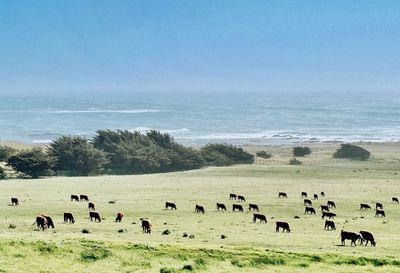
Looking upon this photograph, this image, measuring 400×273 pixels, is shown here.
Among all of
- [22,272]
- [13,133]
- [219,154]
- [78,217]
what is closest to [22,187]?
[78,217]

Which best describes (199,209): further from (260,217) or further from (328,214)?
(328,214)

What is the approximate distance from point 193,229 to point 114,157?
62.9 metres

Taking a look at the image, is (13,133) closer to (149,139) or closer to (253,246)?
(149,139)

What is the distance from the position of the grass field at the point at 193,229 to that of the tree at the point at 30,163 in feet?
35.9

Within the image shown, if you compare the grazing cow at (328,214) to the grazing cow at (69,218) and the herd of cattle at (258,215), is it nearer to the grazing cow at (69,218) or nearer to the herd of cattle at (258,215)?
the herd of cattle at (258,215)

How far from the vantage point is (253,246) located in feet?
115

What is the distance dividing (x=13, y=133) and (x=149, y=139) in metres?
86.8

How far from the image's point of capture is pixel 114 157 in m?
103

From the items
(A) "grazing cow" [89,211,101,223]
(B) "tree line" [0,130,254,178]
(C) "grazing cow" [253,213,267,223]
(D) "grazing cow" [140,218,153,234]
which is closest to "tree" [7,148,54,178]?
(B) "tree line" [0,130,254,178]

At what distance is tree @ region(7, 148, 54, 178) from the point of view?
84.5 metres

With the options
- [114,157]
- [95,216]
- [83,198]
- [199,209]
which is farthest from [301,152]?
A: [95,216]

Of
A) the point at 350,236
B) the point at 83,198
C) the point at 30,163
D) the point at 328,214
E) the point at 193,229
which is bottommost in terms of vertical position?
the point at 193,229

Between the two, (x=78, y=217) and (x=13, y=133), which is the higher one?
(x=13, y=133)

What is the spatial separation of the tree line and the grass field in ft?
41.7
